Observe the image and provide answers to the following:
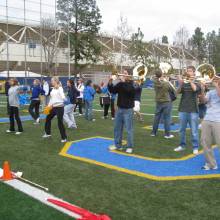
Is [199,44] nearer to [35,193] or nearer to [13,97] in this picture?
[13,97]

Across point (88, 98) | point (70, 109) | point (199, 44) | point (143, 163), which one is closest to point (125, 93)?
point (143, 163)

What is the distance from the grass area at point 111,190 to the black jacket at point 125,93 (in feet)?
3.98

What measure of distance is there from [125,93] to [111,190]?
126 inches

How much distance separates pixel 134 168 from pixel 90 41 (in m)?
45.6

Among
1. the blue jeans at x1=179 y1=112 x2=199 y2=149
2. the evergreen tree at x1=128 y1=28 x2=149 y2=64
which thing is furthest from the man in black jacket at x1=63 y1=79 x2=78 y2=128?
the evergreen tree at x1=128 y1=28 x2=149 y2=64

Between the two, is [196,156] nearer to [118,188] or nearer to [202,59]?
[118,188]

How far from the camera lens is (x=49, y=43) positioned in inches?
1855

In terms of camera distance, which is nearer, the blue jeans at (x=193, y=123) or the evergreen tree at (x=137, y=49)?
the blue jeans at (x=193, y=123)

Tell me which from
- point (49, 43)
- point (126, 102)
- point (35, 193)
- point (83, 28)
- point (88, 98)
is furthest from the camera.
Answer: point (83, 28)

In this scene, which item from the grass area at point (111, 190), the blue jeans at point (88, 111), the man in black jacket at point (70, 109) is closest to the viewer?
the grass area at point (111, 190)

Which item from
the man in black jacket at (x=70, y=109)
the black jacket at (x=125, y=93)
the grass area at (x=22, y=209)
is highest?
the black jacket at (x=125, y=93)

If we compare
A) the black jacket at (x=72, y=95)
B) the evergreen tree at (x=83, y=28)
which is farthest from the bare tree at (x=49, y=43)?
the black jacket at (x=72, y=95)

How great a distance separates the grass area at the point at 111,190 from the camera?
16.6ft

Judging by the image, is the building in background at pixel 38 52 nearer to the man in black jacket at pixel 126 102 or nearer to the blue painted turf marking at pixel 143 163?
the blue painted turf marking at pixel 143 163
